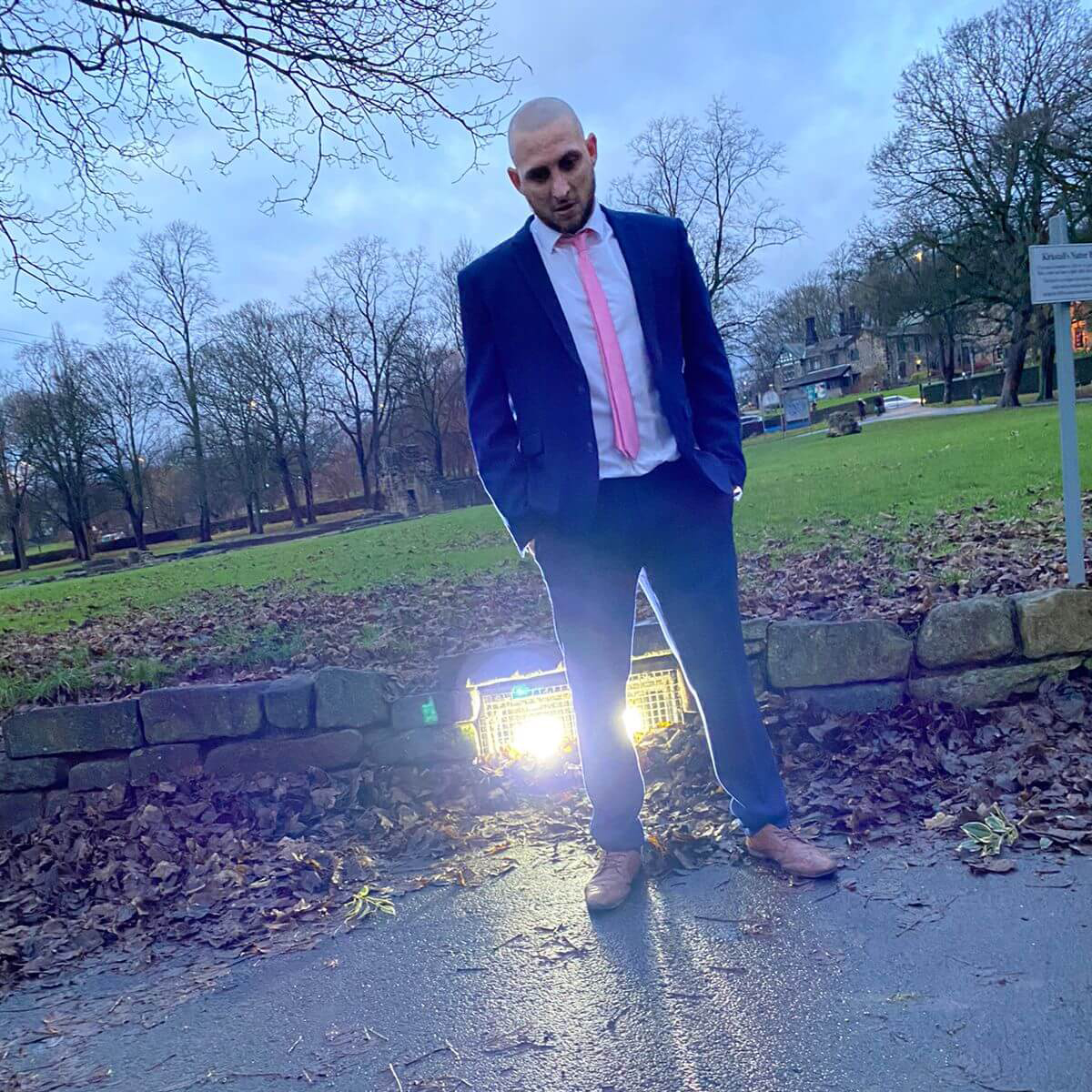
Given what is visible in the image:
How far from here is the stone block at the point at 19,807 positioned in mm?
4117

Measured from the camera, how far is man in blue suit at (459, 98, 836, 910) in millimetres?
2729

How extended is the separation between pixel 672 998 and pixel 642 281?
2019mm

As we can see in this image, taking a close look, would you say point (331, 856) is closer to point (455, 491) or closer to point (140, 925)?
point (140, 925)

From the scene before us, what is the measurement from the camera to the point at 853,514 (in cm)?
871

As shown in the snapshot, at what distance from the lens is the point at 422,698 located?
3961 millimetres

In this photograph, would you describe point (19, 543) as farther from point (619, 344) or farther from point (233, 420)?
point (619, 344)

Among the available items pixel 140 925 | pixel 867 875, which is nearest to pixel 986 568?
pixel 867 875

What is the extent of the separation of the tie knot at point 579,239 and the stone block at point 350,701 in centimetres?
213

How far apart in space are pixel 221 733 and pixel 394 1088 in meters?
2.31

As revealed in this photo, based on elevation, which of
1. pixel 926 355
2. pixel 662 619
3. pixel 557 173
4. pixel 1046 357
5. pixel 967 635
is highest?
pixel 926 355

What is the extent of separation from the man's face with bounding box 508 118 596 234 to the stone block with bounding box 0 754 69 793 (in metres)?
3.30

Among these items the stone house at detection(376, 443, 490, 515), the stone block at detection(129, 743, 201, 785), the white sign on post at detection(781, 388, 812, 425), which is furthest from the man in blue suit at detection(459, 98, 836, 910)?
the white sign on post at detection(781, 388, 812, 425)

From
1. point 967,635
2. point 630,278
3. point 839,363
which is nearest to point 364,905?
point 630,278

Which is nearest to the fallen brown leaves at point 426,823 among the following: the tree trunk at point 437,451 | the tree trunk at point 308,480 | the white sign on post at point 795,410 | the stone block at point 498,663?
the stone block at point 498,663
